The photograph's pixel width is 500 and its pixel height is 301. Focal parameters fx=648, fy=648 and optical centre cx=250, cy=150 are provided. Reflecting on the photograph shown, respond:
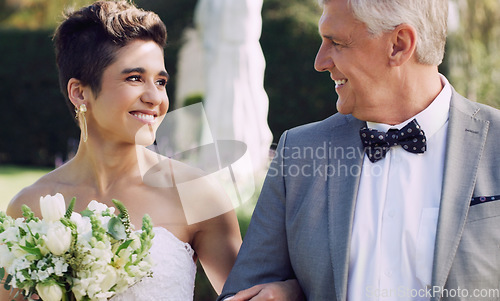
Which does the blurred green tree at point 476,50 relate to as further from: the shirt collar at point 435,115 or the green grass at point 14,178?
the shirt collar at point 435,115

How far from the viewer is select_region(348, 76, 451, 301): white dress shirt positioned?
2.31m

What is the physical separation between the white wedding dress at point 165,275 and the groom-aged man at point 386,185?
1.28 ft

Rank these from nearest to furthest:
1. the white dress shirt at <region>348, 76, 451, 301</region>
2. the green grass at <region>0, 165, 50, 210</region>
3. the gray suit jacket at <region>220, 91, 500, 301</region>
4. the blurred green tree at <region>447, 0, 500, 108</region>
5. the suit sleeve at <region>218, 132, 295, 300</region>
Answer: the gray suit jacket at <region>220, 91, 500, 301</region> → the white dress shirt at <region>348, 76, 451, 301</region> → the suit sleeve at <region>218, 132, 295, 300</region> → the green grass at <region>0, 165, 50, 210</region> → the blurred green tree at <region>447, 0, 500, 108</region>

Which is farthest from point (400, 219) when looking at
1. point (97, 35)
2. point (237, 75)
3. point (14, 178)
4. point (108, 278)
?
point (14, 178)

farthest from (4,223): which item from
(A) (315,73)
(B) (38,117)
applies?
(B) (38,117)

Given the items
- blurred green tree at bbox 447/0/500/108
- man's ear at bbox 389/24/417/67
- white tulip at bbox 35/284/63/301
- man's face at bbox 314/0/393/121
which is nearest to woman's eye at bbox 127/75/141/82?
man's face at bbox 314/0/393/121

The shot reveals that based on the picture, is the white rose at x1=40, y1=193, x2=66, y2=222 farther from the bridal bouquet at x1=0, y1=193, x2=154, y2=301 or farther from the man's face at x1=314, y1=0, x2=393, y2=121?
the man's face at x1=314, y1=0, x2=393, y2=121

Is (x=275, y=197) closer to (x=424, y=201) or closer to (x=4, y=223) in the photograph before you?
(x=424, y=201)

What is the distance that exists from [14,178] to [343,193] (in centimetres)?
1095

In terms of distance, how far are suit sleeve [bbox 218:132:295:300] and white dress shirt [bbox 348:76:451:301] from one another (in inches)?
11.9

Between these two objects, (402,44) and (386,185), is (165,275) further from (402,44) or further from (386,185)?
(402,44)

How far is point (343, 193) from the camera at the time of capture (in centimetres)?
247

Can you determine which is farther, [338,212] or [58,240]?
[338,212]

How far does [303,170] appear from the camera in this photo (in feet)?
8.43
